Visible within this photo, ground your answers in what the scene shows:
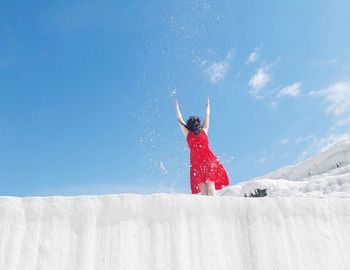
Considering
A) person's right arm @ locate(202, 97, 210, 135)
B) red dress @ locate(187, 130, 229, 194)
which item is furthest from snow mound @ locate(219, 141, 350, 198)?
person's right arm @ locate(202, 97, 210, 135)

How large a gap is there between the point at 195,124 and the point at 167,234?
2188 mm

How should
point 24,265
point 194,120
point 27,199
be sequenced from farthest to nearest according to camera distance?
point 194,120, point 27,199, point 24,265

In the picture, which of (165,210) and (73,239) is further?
(165,210)

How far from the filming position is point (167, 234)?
136 inches

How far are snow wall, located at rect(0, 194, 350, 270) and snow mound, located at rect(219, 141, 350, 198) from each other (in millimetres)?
2305

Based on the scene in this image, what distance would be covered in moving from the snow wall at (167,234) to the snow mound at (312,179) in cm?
231

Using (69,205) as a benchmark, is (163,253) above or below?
below

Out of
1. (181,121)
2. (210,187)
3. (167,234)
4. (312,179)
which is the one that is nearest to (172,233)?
(167,234)

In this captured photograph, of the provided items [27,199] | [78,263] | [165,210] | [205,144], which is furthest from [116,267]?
[205,144]

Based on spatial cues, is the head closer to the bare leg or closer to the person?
the person

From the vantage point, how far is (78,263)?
3188 millimetres

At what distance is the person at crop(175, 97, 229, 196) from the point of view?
17.3 feet

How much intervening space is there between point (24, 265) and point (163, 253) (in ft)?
3.44

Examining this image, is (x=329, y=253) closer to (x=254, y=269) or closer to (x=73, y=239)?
(x=254, y=269)
